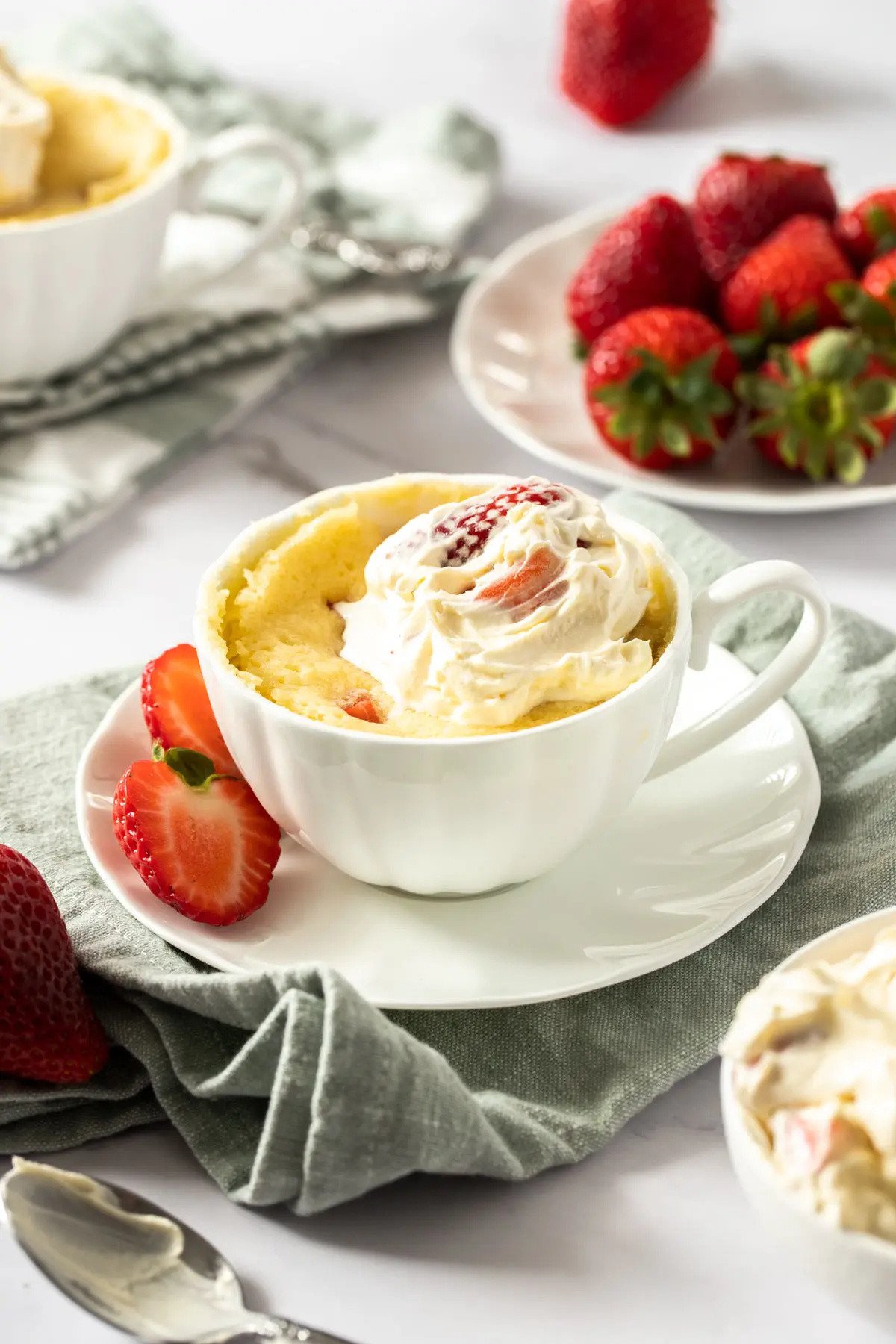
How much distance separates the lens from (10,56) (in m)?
2.72

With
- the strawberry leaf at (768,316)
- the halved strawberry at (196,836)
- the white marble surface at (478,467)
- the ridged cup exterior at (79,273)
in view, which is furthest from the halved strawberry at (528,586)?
the ridged cup exterior at (79,273)

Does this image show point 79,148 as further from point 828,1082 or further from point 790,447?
point 828,1082

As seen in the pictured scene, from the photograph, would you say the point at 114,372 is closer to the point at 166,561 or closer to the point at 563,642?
the point at 166,561

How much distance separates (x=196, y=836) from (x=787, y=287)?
1090 millimetres

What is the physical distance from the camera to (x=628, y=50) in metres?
2.71

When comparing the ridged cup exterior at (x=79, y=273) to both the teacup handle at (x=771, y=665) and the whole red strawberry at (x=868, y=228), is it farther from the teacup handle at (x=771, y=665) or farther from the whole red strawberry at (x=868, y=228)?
the teacup handle at (x=771, y=665)

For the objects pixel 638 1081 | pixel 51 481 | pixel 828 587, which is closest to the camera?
pixel 638 1081

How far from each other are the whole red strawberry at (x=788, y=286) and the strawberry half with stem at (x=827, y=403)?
0.35 feet

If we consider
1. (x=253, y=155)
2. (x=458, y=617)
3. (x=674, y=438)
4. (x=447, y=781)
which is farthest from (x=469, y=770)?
(x=253, y=155)

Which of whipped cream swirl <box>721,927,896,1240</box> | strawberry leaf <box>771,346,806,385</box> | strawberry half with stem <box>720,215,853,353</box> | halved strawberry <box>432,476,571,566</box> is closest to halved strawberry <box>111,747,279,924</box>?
halved strawberry <box>432,476,571,566</box>

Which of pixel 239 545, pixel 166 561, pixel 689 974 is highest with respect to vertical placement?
pixel 239 545

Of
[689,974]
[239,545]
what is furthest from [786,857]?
[239,545]

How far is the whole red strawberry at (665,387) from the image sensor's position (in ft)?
6.03

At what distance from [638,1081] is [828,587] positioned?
80 cm
